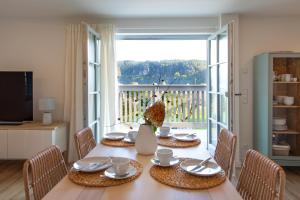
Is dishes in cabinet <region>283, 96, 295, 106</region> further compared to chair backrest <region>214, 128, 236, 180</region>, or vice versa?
dishes in cabinet <region>283, 96, 295, 106</region>

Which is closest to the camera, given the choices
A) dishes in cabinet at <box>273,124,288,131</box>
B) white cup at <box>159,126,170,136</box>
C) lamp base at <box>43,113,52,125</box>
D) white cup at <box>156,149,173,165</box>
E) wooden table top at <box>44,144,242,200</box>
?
wooden table top at <box>44,144,242,200</box>

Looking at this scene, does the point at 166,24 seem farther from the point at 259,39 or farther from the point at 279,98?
the point at 279,98

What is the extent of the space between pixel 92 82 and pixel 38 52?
3.44 feet

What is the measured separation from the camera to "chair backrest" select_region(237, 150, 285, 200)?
1.20 m

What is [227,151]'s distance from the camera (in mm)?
1939

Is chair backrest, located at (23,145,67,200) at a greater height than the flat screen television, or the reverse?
the flat screen television

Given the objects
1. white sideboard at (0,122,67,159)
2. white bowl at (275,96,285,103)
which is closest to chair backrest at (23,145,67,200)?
white sideboard at (0,122,67,159)

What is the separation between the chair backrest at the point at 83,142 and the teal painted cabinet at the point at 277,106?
2.31 m

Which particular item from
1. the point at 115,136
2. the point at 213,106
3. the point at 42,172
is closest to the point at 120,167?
the point at 42,172

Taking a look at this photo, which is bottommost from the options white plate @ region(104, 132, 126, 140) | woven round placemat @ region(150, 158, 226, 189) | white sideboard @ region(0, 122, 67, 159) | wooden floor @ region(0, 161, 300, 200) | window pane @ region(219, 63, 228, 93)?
wooden floor @ region(0, 161, 300, 200)

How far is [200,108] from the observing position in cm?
550

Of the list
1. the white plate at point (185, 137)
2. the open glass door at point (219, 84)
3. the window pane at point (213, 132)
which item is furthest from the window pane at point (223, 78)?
the white plate at point (185, 137)

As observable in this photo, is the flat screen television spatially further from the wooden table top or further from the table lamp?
the wooden table top

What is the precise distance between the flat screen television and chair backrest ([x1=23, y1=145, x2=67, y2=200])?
244 centimetres
